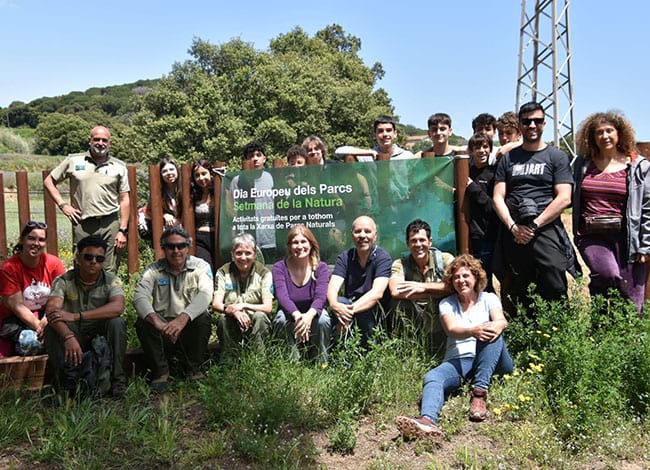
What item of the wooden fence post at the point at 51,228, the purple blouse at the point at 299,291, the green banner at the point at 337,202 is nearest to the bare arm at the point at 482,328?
Result: the purple blouse at the point at 299,291

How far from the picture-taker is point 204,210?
6.49m

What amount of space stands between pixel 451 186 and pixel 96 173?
372 cm

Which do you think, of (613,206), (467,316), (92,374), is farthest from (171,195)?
(613,206)

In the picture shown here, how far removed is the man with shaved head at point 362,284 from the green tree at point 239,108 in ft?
78.2

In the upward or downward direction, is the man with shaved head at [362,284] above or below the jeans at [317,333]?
above

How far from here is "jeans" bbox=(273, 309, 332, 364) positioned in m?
5.02

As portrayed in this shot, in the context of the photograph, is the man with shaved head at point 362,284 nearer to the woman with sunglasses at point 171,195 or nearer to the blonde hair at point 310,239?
the blonde hair at point 310,239

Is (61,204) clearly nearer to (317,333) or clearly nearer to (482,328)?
(317,333)

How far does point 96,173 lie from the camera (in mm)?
6277

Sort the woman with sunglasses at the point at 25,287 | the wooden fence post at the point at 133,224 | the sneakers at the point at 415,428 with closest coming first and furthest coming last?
the sneakers at the point at 415,428
the woman with sunglasses at the point at 25,287
the wooden fence post at the point at 133,224

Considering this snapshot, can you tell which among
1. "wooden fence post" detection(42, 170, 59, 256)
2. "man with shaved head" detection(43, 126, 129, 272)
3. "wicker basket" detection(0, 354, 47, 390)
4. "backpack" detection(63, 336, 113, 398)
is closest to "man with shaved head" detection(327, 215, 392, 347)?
"backpack" detection(63, 336, 113, 398)

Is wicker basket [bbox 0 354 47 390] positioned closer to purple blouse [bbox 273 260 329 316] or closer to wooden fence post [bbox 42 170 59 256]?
purple blouse [bbox 273 260 329 316]

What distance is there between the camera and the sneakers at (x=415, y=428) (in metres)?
3.87

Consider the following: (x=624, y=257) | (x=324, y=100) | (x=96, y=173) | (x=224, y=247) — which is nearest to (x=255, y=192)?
(x=224, y=247)
